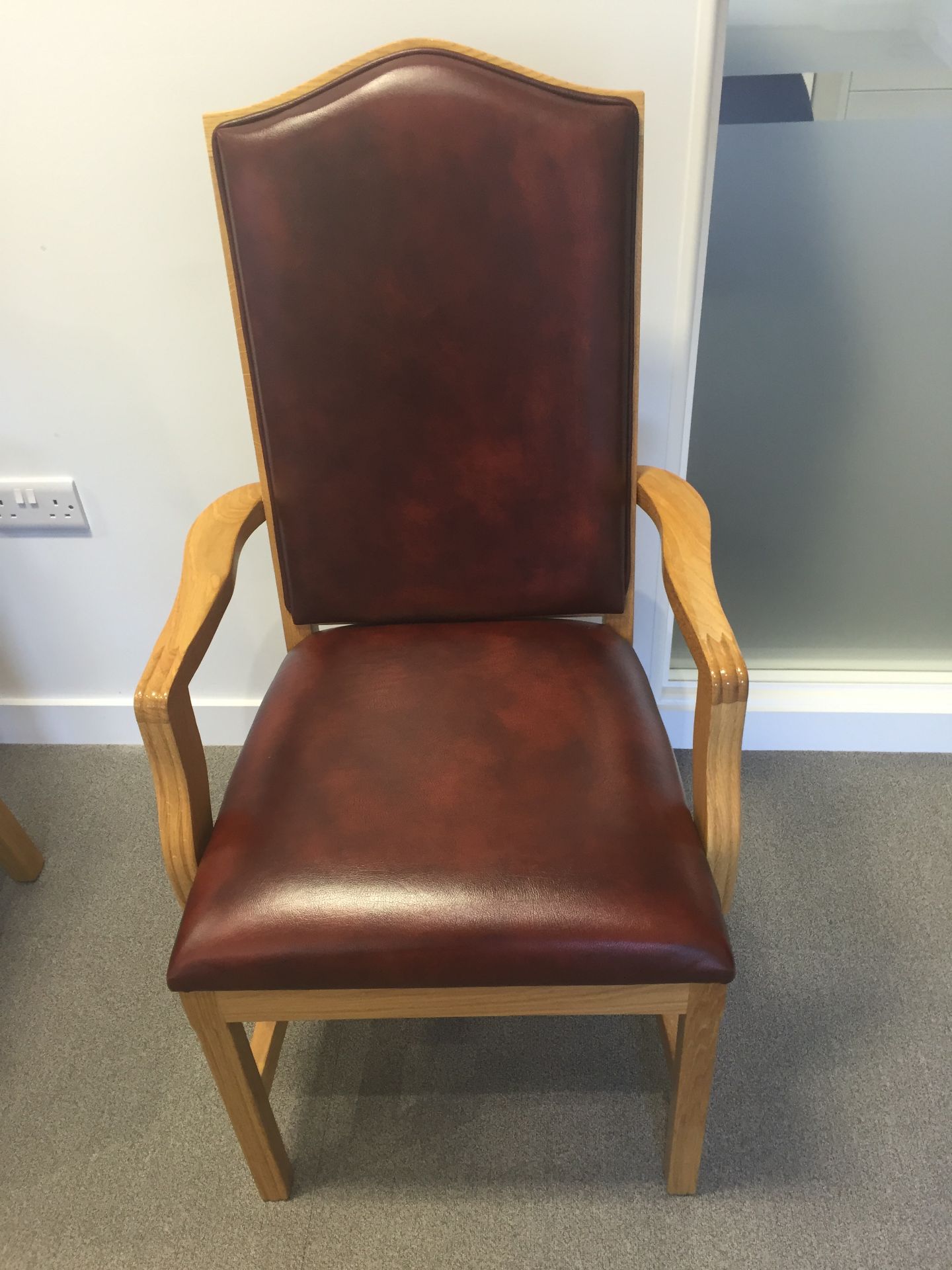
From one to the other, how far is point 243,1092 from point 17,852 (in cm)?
65

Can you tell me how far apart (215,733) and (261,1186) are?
79cm

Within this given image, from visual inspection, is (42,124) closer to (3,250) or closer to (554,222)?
(3,250)

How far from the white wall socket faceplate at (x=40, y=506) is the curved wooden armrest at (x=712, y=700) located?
3.07ft

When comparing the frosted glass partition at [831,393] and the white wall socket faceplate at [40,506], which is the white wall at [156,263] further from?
the frosted glass partition at [831,393]

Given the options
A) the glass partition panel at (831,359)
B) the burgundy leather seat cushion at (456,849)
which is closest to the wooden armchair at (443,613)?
the burgundy leather seat cushion at (456,849)

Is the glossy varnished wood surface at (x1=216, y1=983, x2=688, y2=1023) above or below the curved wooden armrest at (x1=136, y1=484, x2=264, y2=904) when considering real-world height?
below

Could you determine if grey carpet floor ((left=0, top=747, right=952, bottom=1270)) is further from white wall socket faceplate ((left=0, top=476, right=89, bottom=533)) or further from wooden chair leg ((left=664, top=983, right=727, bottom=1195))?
white wall socket faceplate ((left=0, top=476, right=89, bottom=533))

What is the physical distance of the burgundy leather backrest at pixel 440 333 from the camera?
86cm

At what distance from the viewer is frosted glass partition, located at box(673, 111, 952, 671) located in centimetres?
112

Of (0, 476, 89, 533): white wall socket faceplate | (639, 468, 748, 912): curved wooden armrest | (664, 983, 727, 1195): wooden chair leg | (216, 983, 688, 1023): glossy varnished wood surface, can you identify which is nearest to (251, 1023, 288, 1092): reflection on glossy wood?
(216, 983, 688, 1023): glossy varnished wood surface

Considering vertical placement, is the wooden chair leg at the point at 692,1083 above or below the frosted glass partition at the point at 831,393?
below

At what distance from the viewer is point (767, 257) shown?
3.86ft

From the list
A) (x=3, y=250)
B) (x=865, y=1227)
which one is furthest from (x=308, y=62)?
(x=865, y=1227)

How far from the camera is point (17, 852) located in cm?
133
